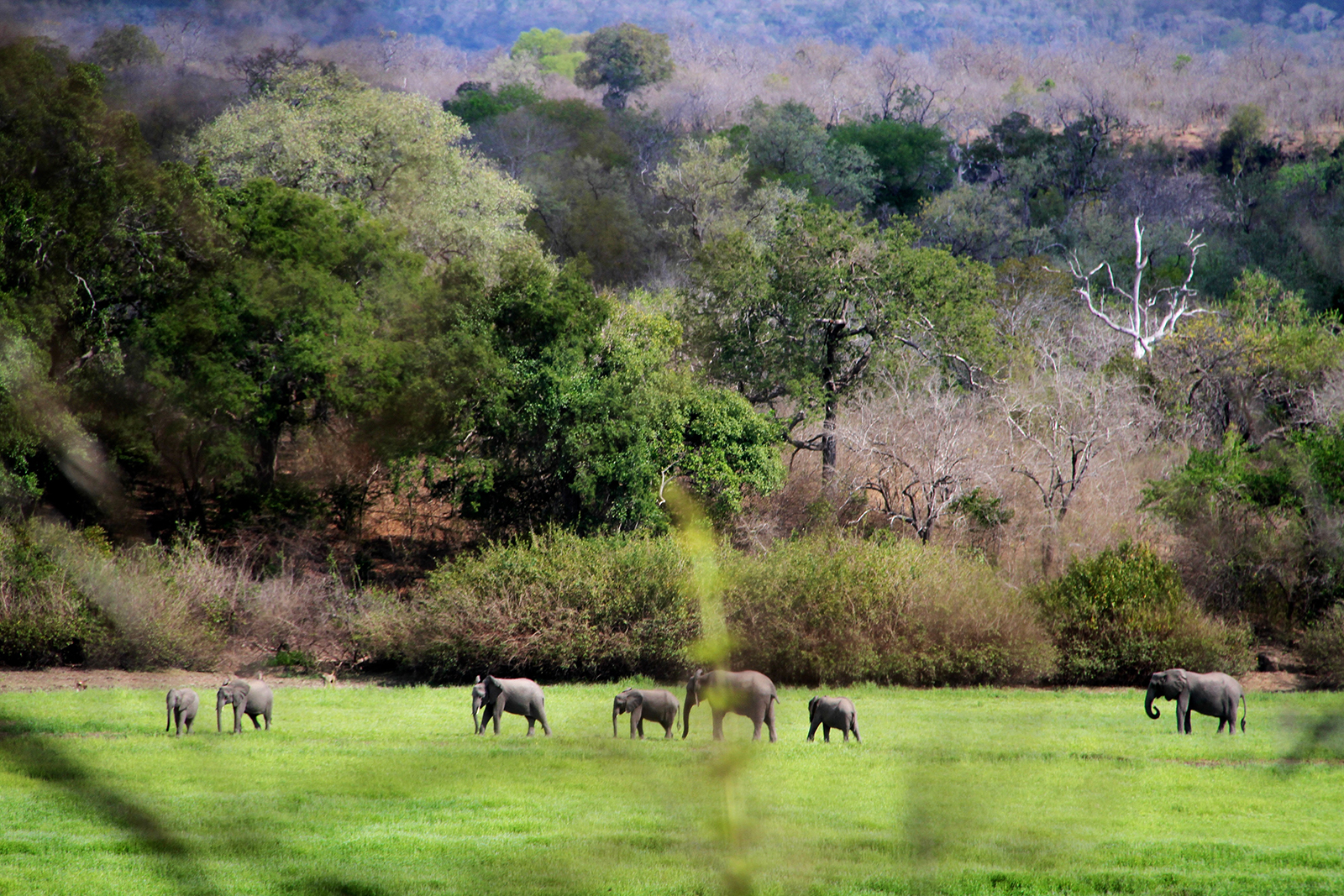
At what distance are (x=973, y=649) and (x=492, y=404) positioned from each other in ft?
22.6

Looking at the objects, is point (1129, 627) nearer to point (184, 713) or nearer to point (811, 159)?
point (184, 713)

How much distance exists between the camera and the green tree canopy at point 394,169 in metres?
19.4

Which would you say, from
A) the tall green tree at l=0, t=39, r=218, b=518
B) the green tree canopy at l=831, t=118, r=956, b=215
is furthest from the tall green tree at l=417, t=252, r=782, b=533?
the green tree canopy at l=831, t=118, r=956, b=215

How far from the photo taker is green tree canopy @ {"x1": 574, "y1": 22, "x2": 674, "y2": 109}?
→ 4609 cm

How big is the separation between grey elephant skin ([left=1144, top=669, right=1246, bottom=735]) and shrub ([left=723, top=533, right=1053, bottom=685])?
1527mm

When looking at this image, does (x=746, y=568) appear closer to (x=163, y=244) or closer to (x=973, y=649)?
(x=973, y=649)

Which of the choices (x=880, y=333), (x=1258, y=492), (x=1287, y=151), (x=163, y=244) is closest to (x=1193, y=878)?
→ (x=163, y=244)

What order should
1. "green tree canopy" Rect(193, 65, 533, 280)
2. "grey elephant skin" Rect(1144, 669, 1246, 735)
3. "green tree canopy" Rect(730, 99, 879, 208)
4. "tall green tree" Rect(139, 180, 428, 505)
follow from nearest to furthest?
"tall green tree" Rect(139, 180, 428, 505) → "grey elephant skin" Rect(1144, 669, 1246, 735) → "green tree canopy" Rect(193, 65, 533, 280) → "green tree canopy" Rect(730, 99, 879, 208)

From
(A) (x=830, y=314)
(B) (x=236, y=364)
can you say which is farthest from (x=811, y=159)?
(B) (x=236, y=364)

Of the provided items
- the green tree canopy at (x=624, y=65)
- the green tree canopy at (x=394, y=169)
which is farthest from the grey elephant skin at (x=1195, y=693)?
the green tree canopy at (x=624, y=65)

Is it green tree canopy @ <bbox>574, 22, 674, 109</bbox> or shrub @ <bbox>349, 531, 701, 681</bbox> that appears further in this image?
green tree canopy @ <bbox>574, 22, 674, 109</bbox>

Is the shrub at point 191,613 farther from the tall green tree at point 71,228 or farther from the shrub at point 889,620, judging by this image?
the tall green tree at point 71,228

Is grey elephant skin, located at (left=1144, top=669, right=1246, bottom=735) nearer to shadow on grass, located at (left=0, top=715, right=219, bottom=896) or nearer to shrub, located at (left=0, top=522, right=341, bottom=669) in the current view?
shrub, located at (left=0, top=522, right=341, bottom=669)

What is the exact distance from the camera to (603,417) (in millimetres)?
14836
